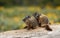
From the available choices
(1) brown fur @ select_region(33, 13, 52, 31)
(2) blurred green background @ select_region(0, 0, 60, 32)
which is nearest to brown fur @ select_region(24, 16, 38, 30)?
(1) brown fur @ select_region(33, 13, 52, 31)

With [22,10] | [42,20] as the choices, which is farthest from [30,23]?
[22,10]

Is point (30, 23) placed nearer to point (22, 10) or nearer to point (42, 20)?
point (42, 20)

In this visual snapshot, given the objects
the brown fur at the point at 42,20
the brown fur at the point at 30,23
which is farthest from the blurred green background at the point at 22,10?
the brown fur at the point at 30,23

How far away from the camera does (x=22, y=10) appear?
9.17 m

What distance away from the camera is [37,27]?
6184mm

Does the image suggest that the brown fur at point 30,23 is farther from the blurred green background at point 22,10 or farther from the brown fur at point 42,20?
the blurred green background at point 22,10

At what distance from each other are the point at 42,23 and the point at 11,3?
11.6 ft

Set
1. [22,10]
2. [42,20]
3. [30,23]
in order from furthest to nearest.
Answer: [22,10] < [42,20] < [30,23]

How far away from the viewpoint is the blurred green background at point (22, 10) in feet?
26.4

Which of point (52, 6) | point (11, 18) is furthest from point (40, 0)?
point (11, 18)

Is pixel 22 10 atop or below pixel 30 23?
atop

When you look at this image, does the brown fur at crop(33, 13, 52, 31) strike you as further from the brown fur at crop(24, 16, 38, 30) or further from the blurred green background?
the blurred green background

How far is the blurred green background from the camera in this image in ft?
26.4

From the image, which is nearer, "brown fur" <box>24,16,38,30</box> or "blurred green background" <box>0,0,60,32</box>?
"brown fur" <box>24,16,38,30</box>
